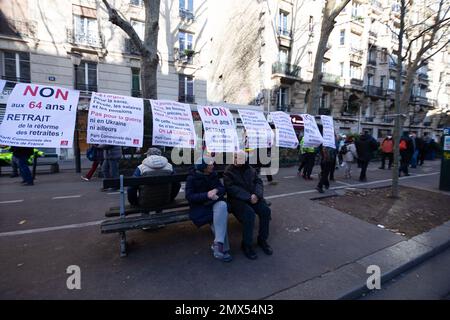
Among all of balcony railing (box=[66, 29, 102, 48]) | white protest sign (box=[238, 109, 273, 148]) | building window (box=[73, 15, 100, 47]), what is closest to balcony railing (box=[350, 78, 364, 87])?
balcony railing (box=[66, 29, 102, 48])

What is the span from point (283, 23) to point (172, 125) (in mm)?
22062

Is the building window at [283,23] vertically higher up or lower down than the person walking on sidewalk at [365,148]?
higher up

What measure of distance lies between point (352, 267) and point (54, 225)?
4653 mm

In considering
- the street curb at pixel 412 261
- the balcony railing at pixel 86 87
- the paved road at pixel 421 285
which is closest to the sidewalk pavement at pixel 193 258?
the street curb at pixel 412 261

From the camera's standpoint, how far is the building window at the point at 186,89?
18.2 metres

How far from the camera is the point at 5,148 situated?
32.3 feet

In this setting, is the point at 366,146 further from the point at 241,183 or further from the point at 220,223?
the point at 220,223

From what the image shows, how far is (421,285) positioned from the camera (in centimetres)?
297

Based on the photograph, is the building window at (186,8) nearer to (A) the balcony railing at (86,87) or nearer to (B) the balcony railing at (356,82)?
(A) the balcony railing at (86,87)

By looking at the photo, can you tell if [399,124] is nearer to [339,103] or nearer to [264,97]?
[264,97]

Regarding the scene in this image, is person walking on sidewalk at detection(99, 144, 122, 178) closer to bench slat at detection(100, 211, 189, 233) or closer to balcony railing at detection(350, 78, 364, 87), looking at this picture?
bench slat at detection(100, 211, 189, 233)

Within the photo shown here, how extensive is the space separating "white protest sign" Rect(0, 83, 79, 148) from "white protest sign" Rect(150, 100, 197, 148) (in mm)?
1158

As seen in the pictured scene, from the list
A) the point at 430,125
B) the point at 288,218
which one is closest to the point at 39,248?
the point at 288,218

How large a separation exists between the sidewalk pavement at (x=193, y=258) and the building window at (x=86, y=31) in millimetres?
13449
